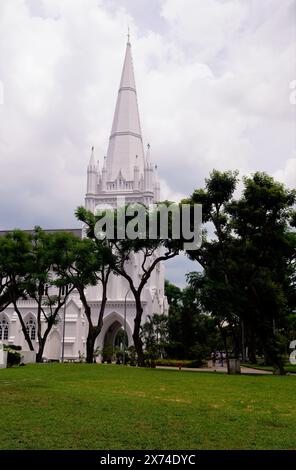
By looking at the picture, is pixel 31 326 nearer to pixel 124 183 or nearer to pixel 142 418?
pixel 124 183

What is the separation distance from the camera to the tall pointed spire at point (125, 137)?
58.3 m

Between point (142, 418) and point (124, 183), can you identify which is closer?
point (142, 418)

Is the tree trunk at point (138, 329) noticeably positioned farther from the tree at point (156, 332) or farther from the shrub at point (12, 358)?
the tree at point (156, 332)

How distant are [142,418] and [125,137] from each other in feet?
165

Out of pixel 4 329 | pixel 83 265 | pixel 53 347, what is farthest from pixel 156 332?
pixel 83 265

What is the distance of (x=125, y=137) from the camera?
58312mm

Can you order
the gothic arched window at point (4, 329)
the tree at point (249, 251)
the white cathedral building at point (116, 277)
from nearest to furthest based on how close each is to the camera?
the tree at point (249, 251) → the white cathedral building at point (116, 277) → the gothic arched window at point (4, 329)

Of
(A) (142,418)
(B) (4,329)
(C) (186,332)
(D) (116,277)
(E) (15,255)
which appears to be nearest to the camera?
(A) (142,418)

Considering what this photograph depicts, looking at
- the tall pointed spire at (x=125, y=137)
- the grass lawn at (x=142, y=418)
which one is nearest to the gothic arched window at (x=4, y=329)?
the tall pointed spire at (x=125, y=137)

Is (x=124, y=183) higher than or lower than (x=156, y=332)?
higher

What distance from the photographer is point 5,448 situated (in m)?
7.54

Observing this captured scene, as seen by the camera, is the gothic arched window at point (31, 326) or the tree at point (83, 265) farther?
the gothic arched window at point (31, 326)

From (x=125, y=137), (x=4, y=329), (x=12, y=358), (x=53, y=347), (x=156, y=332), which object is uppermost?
(x=125, y=137)
